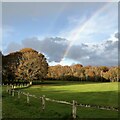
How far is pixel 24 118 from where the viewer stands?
1041 inches

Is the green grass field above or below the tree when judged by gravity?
below

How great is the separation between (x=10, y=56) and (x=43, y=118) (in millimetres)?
121999

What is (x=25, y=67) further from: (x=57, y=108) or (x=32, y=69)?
(x=57, y=108)

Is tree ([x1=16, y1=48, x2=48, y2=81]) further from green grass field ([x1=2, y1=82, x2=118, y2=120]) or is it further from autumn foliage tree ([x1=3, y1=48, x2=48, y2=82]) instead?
green grass field ([x1=2, y1=82, x2=118, y2=120])

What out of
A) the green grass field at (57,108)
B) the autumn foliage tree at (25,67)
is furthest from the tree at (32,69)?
the green grass field at (57,108)

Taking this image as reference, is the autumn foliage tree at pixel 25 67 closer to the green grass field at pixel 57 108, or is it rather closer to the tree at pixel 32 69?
A: the tree at pixel 32 69

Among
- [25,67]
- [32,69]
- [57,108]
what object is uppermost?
[25,67]

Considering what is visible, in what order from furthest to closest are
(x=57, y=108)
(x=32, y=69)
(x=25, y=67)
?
(x=25, y=67) → (x=32, y=69) → (x=57, y=108)

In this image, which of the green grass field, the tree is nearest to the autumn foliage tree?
the tree

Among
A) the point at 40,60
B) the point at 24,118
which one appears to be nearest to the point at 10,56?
the point at 40,60

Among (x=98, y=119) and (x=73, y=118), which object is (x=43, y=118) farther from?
(x=98, y=119)

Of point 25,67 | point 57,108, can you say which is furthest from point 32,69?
point 57,108

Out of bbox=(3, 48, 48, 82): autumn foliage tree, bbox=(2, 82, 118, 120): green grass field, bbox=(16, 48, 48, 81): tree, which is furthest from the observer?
bbox=(3, 48, 48, 82): autumn foliage tree

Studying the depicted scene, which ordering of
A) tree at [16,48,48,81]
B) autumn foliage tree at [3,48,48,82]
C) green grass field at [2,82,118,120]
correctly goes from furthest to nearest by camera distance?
autumn foliage tree at [3,48,48,82] → tree at [16,48,48,81] → green grass field at [2,82,118,120]
